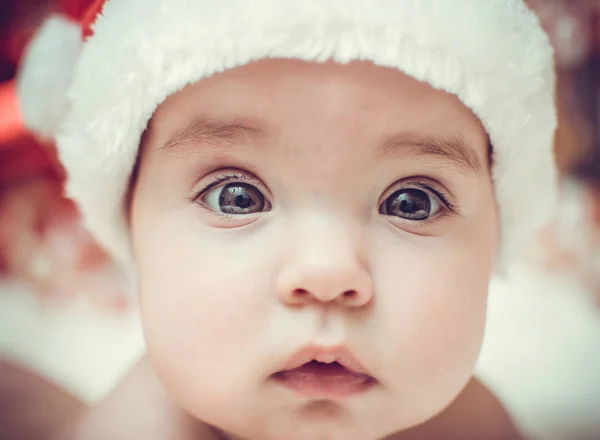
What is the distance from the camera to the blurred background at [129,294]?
38.6 inches

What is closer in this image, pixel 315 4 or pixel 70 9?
pixel 315 4

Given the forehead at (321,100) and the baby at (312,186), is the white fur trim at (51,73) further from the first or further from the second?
the forehead at (321,100)

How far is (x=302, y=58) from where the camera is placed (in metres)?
0.49

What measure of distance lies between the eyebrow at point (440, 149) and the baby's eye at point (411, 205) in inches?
1.8

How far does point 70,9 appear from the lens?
75 centimetres

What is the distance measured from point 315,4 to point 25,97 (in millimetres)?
425

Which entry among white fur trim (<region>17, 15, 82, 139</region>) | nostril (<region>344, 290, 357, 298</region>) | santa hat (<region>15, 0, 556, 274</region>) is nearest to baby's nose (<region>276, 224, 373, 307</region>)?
nostril (<region>344, 290, 357, 298</region>)

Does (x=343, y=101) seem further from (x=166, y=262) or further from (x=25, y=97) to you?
(x=25, y=97)

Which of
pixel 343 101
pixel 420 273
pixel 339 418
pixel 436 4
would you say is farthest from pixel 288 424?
pixel 436 4

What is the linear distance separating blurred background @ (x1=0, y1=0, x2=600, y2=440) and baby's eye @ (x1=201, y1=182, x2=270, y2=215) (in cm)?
44

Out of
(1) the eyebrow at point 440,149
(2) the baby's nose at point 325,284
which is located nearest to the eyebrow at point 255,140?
(1) the eyebrow at point 440,149

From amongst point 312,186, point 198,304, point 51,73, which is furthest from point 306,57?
point 51,73

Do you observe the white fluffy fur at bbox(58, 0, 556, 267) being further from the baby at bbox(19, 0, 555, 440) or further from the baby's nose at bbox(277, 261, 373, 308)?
the baby's nose at bbox(277, 261, 373, 308)

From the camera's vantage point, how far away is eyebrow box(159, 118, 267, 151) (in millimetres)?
514
